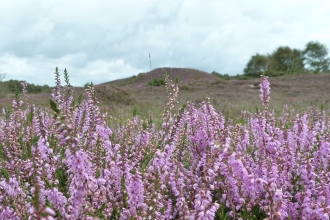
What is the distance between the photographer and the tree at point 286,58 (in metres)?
62.4

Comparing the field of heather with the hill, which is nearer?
the field of heather

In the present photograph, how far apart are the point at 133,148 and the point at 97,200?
113cm

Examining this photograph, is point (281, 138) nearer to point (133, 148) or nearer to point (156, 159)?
point (133, 148)

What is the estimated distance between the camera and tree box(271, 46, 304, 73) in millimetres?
62375

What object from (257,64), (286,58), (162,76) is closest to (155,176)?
(162,76)

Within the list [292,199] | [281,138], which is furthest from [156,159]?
[281,138]

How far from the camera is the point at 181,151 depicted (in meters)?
4.39

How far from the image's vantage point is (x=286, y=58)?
64.6 metres

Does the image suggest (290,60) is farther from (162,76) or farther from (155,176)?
(155,176)

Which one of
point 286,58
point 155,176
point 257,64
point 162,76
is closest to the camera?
point 155,176

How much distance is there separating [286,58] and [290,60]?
0.98 m

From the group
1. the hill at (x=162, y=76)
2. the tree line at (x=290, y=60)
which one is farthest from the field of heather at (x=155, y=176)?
the tree line at (x=290, y=60)

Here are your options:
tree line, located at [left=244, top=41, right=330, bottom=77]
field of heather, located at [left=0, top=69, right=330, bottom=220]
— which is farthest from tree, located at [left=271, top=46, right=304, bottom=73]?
field of heather, located at [left=0, top=69, right=330, bottom=220]

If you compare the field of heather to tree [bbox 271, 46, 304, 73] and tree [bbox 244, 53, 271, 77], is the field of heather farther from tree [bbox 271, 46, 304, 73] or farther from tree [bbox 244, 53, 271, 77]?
tree [bbox 271, 46, 304, 73]
